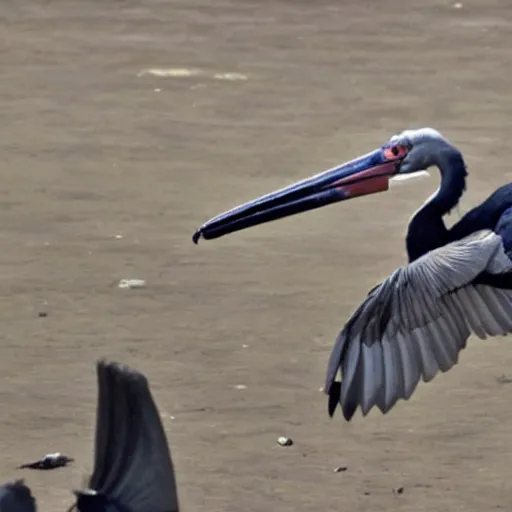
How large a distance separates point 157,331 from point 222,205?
215 centimetres

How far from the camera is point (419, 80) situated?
1306 centimetres

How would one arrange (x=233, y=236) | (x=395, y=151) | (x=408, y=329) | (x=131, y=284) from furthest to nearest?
(x=233, y=236), (x=131, y=284), (x=395, y=151), (x=408, y=329)

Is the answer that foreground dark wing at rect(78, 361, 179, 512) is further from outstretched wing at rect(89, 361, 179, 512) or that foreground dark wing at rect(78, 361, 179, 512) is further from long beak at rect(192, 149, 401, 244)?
long beak at rect(192, 149, 401, 244)

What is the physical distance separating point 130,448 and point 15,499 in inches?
9.9

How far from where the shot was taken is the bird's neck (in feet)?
23.3

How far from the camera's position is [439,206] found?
7.19 meters

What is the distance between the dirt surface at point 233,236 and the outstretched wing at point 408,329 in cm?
46

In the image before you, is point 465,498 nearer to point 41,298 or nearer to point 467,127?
point 41,298

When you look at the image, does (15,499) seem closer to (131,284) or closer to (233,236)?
(131,284)

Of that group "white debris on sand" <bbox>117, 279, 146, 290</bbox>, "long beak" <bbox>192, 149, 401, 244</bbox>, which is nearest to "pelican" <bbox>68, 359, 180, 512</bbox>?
"long beak" <bbox>192, 149, 401, 244</bbox>

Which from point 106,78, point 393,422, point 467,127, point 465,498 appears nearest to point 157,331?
point 393,422

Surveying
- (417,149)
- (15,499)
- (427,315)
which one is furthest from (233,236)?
(15,499)

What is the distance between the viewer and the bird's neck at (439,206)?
7.11 meters

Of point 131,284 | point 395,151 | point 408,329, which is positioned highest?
point 395,151
